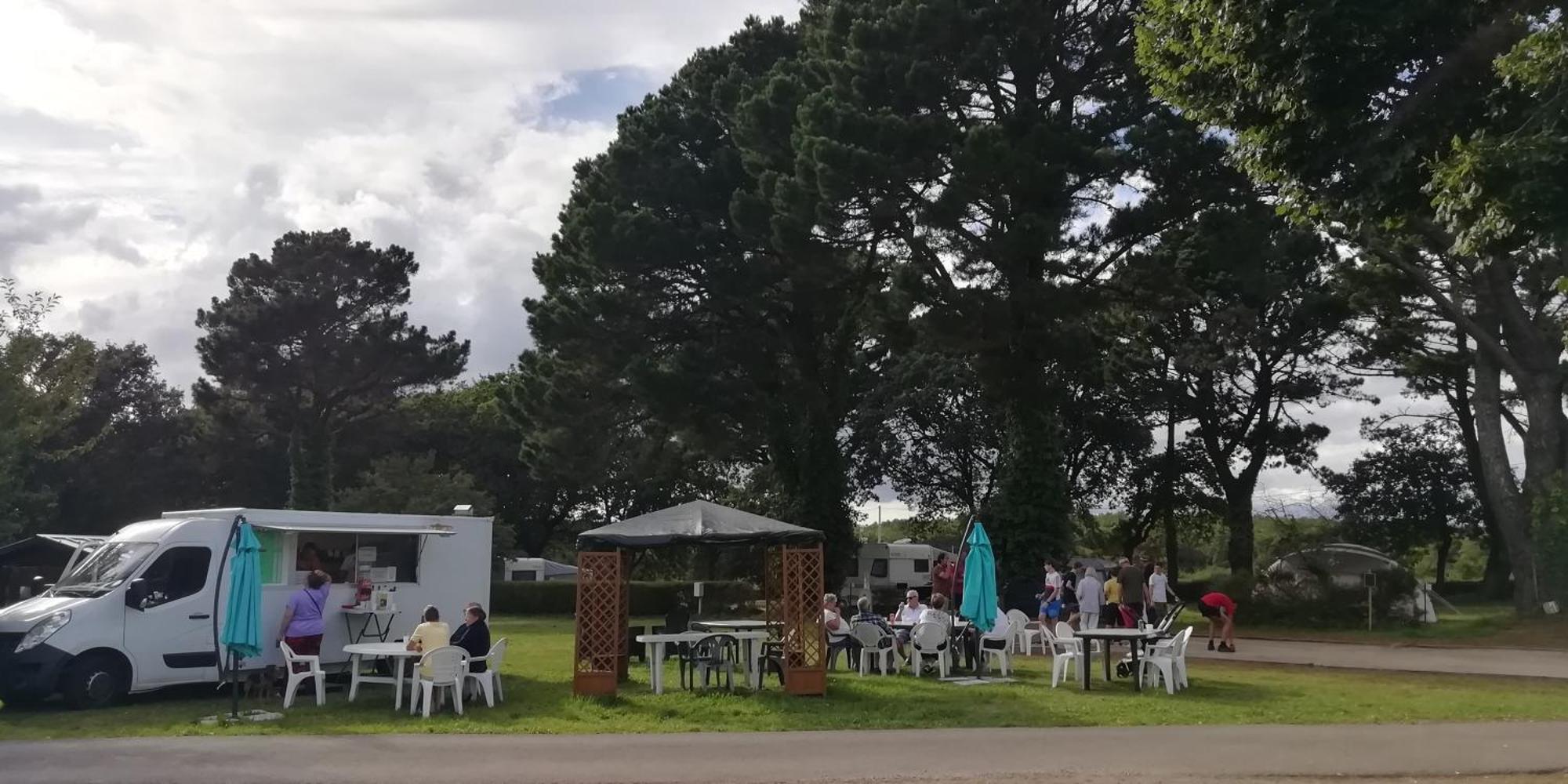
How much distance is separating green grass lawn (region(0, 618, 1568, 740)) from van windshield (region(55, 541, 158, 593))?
4.47ft

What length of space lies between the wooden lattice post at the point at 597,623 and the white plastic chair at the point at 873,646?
4.01 meters

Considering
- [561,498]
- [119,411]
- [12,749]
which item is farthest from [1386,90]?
[119,411]

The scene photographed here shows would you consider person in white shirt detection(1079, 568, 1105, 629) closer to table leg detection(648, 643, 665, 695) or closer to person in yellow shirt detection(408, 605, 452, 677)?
table leg detection(648, 643, 665, 695)

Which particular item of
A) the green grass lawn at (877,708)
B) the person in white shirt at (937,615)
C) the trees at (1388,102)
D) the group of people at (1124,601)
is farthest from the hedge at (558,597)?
the trees at (1388,102)

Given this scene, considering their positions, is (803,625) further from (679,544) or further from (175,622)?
(175,622)

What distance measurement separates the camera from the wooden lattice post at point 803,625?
14.6 meters

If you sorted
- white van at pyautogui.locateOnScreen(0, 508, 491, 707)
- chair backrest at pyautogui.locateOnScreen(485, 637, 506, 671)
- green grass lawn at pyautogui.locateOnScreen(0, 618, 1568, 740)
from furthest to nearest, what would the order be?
chair backrest at pyautogui.locateOnScreen(485, 637, 506, 671)
white van at pyautogui.locateOnScreen(0, 508, 491, 707)
green grass lawn at pyautogui.locateOnScreen(0, 618, 1568, 740)

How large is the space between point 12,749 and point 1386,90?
1236 cm

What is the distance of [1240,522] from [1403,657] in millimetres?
24187

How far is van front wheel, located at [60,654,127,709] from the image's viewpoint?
13.8 meters

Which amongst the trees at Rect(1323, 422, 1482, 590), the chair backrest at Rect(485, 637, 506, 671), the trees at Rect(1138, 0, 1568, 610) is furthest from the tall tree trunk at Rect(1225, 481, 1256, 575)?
the trees at Rect(1138, 0, 1568, 610)

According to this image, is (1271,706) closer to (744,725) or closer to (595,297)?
(744,725)

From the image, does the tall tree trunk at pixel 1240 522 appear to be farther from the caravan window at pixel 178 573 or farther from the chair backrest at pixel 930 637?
the caravan window at pixel 178 573

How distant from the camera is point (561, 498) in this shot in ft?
184
